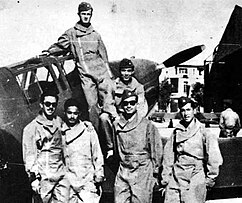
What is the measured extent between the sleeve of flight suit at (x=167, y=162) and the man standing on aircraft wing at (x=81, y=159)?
0.50 metres

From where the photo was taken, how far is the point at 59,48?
3.56 meters

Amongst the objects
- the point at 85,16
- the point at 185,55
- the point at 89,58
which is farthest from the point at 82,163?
Result: the point at 185,55

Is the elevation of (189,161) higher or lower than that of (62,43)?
lower

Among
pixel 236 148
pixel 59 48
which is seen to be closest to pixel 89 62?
pixel 59 48

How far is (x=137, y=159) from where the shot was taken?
9.19 ft

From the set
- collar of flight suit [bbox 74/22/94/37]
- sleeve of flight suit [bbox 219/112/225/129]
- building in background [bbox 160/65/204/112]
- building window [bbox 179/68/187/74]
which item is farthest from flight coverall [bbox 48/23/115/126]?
sleeve of flight suit [bbox 219/112/225/129]

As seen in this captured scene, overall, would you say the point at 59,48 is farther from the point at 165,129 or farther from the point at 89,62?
the point at 165,129

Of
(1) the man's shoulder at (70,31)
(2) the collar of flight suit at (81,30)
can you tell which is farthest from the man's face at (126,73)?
(1) the man's shoulder at (70,31)

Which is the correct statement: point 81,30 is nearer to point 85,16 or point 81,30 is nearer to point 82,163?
point 85,16

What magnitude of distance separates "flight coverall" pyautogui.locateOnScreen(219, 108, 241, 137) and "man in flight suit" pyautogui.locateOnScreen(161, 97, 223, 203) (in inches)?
63.1

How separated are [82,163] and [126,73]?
1051 millimetres

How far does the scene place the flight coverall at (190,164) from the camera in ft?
8.96

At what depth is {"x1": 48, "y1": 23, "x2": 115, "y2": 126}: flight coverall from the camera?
11.5 ft

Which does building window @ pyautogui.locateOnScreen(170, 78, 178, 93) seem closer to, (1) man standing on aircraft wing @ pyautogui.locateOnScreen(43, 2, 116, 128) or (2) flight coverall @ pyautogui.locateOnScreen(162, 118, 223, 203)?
(1) man standing on aircraft wing @ pyautogui.locateOnScreen(43, 2, 116, 128)
